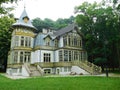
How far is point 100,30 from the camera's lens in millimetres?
29609

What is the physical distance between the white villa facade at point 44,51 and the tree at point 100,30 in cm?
215

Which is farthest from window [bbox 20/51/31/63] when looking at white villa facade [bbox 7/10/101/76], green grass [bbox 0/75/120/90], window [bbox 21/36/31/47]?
green grass [bbox 0/75/120/90]

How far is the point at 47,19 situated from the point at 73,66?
36.6m

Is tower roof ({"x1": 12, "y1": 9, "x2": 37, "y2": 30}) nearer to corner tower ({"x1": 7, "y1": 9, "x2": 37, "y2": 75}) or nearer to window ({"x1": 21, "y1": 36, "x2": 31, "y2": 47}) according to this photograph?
corner tower ({"x1": 7, "y1": 9, "x2": 37, "y2": 75})

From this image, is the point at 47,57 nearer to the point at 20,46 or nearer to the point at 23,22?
the point at 20,46

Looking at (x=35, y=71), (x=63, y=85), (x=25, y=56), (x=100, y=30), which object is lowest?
(x=63, y=85)

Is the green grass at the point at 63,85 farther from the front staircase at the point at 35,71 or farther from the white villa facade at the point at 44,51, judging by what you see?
the white villa facade at the point at 44,51

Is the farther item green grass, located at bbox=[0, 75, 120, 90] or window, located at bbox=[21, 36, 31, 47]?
window, located at bbox=[21, 36, 31, 47]

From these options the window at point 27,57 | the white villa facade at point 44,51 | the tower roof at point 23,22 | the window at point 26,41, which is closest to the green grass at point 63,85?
the white villa facade at point 44,51

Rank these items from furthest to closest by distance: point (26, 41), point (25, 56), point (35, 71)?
point (26, 41), point (25, 56), point (35, 71)

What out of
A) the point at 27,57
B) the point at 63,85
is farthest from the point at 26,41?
the point at 63,85

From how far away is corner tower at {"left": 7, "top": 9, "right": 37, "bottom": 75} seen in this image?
2886 centimetres

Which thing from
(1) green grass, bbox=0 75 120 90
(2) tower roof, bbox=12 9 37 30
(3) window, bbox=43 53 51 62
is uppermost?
(2) tower roof, bbox=12 9 37 30

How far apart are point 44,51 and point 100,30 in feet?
36.6
